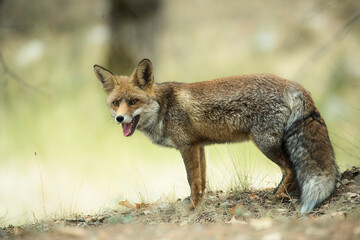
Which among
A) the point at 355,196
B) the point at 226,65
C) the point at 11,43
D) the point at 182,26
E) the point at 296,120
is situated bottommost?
the point at 355,196

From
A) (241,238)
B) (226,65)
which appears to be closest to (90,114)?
(226,65)

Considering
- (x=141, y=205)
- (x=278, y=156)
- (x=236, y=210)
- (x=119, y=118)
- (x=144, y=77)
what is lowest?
(x=141, y=205)

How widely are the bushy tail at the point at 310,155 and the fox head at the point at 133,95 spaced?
1514mm

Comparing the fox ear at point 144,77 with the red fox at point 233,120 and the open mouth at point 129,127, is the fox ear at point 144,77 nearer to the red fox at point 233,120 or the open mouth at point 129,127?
the red fox at point 233,120

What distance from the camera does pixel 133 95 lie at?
438 centimetres

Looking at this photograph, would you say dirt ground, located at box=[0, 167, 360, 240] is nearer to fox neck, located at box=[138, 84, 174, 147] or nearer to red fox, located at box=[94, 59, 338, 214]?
red fox, located at box=[94, 59, 338, 214]

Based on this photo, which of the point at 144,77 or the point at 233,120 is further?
the point at 144,77

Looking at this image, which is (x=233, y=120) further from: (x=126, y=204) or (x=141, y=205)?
(x=126, y=204)

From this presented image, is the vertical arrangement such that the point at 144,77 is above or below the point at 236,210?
above

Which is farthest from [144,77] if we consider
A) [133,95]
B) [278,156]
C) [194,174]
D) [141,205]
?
[278,156]

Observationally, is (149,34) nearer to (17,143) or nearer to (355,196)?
(17,143)

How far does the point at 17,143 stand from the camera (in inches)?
284

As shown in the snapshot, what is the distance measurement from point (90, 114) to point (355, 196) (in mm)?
5707

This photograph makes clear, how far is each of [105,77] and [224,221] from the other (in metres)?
2.11
